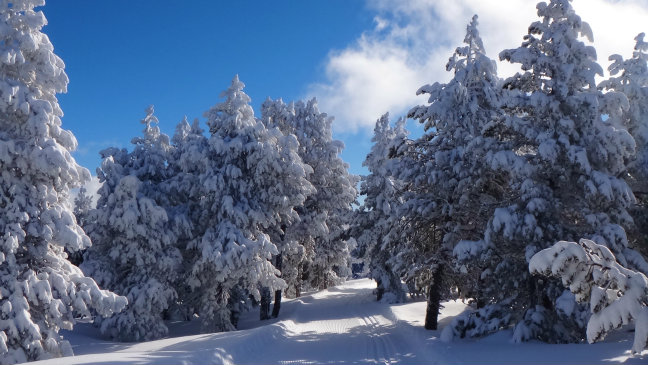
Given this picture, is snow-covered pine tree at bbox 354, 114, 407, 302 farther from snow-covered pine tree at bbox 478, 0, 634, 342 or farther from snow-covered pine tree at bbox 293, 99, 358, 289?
snow-covered pine tree at bbox 478, 0, 634, 342

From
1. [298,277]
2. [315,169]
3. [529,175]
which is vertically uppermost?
[315,169]

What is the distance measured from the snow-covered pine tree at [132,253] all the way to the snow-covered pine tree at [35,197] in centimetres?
603

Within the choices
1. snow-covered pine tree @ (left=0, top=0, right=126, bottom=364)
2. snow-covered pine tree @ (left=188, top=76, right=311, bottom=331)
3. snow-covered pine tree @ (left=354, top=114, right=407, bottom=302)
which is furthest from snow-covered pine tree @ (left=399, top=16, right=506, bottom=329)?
snow-covered pine tree @ (left=0, top=0, right=126, bottom=364)

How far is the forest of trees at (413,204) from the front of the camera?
40.2 feet

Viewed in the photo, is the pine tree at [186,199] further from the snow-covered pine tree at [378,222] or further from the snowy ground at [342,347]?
the snow-covered pine tree at [378,222]

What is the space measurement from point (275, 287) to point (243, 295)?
139 inches

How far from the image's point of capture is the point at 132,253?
20.6m

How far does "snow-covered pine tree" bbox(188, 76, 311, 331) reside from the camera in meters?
20.6

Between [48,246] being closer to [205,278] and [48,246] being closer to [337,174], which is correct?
[205,278]

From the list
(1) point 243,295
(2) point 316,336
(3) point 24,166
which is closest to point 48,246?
(3) point 24,166

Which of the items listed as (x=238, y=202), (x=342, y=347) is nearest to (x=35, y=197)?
(x=238, y=202)

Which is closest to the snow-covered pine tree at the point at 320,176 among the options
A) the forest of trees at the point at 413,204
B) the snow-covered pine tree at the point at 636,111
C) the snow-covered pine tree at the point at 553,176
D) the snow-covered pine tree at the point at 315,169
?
the snow-covered pine tree at the point at 315,169

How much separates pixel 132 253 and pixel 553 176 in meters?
17.8

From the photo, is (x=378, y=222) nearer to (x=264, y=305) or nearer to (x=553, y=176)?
(x=264, y=305)
